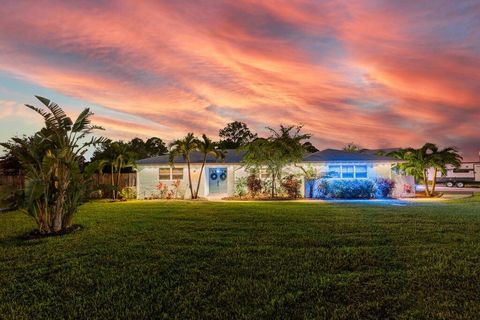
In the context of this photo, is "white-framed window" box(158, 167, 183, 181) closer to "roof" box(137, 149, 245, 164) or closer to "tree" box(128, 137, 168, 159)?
"roof" box(137, 149, 245, 164)

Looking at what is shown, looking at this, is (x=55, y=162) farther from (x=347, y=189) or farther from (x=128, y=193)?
(x=347, y=189)

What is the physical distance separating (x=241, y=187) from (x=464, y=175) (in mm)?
34247

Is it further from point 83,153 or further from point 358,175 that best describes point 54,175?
point 358,175

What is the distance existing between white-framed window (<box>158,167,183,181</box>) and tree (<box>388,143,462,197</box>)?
14.4m

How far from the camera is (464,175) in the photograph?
45750 millimetres

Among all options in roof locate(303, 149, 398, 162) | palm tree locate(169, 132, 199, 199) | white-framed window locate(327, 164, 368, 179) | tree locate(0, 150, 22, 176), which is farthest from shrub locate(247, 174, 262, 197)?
tree locate(0, 150, 22, 176)

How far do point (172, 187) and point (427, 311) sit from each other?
73.3 feet

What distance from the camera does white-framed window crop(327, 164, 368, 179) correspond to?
2489cm

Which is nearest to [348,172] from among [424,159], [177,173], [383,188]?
[383,188]

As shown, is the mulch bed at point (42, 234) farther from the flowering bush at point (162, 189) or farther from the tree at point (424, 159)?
the tree at point (424, 159)

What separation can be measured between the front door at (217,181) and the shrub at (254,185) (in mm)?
4085

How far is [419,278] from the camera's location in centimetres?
543

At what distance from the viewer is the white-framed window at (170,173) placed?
25.9 metres

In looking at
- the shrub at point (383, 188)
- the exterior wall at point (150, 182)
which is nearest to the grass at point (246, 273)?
the shrub at point (383, 188)
